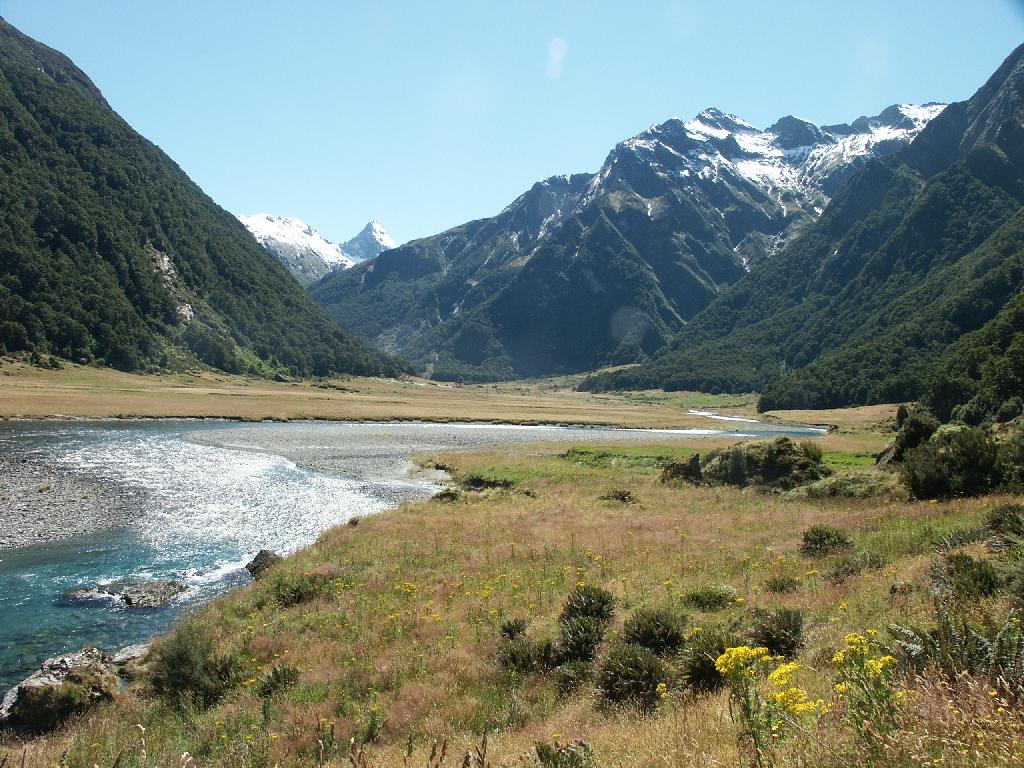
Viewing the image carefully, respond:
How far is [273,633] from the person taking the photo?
14328 millimetres

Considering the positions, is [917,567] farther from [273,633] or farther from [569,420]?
[569,420]

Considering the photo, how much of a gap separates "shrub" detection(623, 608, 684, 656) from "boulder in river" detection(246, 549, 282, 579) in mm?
15136

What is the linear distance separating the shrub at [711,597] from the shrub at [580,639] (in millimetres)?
2132

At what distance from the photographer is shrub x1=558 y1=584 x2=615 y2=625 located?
1221 cm

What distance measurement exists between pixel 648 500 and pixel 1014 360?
179ft

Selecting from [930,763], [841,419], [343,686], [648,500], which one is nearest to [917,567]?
[930,763]

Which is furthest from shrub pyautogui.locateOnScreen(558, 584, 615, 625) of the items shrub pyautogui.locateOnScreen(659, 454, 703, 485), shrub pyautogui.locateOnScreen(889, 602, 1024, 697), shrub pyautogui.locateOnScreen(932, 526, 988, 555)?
shrub pyautogui.locateOnScreen(659, 454, 703, 485)

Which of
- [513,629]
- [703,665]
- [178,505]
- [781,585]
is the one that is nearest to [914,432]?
[781,585]

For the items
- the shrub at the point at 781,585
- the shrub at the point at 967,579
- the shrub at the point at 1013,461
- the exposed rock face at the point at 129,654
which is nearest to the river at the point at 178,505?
the exposed rock face at the point at 129,654

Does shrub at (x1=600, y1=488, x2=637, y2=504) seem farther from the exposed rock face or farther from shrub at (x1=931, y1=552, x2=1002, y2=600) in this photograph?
the exposed rock face

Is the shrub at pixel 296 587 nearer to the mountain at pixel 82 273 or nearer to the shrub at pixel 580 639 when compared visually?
the shrub at pixel 580 639

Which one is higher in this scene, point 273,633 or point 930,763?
point 930,763

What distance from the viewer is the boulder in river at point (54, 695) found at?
36.7 feet

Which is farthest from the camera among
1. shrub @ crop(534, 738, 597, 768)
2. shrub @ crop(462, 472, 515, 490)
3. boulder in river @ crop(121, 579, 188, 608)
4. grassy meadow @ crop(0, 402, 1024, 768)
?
shrub @ crop(462, 472, 515, 490)
